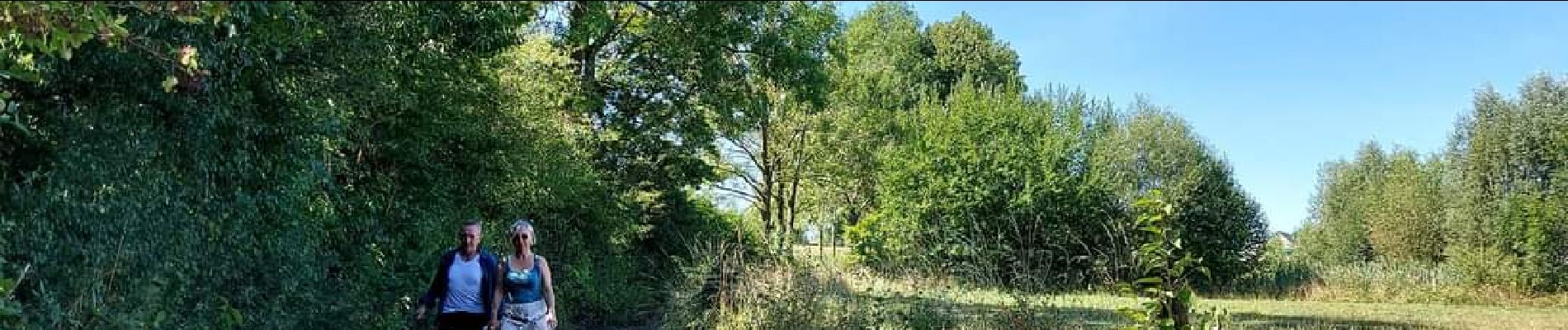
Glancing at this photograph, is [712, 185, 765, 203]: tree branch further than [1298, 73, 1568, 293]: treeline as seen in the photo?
Yes

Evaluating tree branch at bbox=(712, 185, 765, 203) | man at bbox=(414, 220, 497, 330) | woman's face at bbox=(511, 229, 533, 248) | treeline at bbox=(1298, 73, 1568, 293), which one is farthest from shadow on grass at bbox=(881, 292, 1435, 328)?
tree branch at bbox=(712, 185, 765, 203)

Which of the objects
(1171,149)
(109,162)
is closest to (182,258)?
(109,162)

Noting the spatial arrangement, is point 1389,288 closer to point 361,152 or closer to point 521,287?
point 361,152

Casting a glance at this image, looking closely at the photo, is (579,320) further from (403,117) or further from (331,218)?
(331,218)

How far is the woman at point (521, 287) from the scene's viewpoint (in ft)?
21.2

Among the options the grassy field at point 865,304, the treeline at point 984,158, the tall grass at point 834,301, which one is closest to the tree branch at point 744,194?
the treeline at point 984,158

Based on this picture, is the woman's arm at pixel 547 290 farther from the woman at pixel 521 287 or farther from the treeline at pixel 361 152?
the treeline at pixel 361 152

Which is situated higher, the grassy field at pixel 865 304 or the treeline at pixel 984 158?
the treeline at pixel 984 158

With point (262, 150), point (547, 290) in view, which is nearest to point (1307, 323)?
point (547, 290)

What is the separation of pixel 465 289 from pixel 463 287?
2 centimetres

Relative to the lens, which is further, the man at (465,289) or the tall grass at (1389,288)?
the tall grass at (1389,288)

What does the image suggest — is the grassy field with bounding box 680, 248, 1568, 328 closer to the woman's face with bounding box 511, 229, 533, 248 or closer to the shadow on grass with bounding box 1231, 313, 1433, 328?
the woman's face with bounding box 511, 229, 533, 248

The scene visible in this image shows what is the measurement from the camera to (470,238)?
257 inches

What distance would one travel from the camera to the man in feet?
21.4
